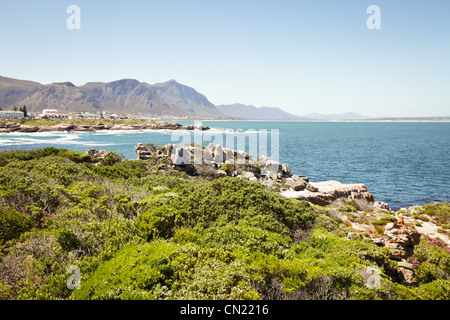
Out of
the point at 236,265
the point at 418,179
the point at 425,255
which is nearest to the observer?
the point at 236,265

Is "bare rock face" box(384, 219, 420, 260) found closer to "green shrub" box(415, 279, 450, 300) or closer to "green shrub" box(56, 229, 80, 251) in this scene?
"green shrub" box(415, 279, 450, 300)

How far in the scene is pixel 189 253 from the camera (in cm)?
780

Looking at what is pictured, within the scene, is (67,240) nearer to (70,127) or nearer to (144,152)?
(144,152)

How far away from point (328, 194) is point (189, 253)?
23.3 meters

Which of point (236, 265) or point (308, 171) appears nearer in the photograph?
point (236, 265)

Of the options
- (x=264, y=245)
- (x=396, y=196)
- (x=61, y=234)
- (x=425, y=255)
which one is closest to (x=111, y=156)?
(x=61, y=234)

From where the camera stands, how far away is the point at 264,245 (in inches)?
337

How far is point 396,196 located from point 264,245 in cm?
3281

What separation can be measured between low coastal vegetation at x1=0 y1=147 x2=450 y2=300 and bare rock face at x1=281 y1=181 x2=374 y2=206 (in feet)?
34.5

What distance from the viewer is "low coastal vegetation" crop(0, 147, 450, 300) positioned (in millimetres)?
6434

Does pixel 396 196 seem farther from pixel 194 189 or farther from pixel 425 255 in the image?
A: pixel 194 189

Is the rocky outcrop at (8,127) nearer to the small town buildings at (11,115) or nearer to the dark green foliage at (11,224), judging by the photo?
the small town buildings at (11,115)

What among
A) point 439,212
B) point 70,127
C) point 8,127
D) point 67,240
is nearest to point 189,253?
point 67,240
